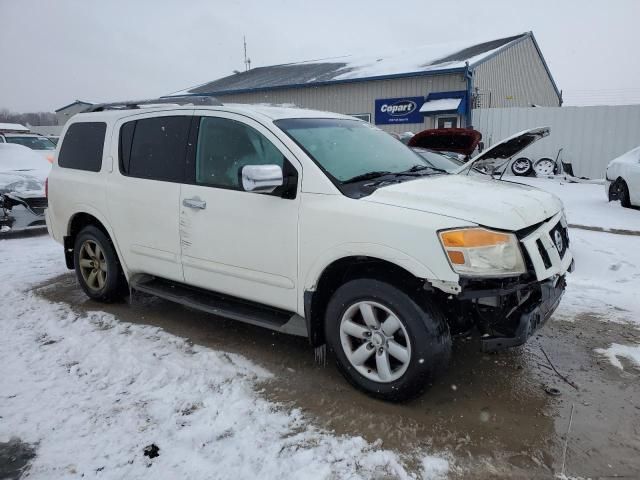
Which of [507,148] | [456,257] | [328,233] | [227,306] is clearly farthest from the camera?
[507,148]

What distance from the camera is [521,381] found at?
3293 mm

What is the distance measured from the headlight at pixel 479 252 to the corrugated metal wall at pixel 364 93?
1595 cm

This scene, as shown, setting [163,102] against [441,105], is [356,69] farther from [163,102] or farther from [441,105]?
[163,102]

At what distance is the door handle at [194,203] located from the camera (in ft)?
11.8

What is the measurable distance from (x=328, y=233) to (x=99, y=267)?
2.83 metres

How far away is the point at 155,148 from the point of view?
4.06m

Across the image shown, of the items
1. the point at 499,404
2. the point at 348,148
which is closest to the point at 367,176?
the point at 348,148

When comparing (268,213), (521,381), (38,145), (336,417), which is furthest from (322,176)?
(38,145)

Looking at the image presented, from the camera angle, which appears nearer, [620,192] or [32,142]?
[620,192]

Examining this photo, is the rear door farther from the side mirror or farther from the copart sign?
the copart sign

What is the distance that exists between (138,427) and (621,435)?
2704 mm

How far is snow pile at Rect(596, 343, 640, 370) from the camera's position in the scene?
11.6 feet

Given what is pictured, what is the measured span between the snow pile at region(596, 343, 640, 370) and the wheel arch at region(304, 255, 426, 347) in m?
1.85

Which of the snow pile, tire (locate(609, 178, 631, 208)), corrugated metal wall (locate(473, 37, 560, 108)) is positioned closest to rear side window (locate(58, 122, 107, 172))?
the snow pile
